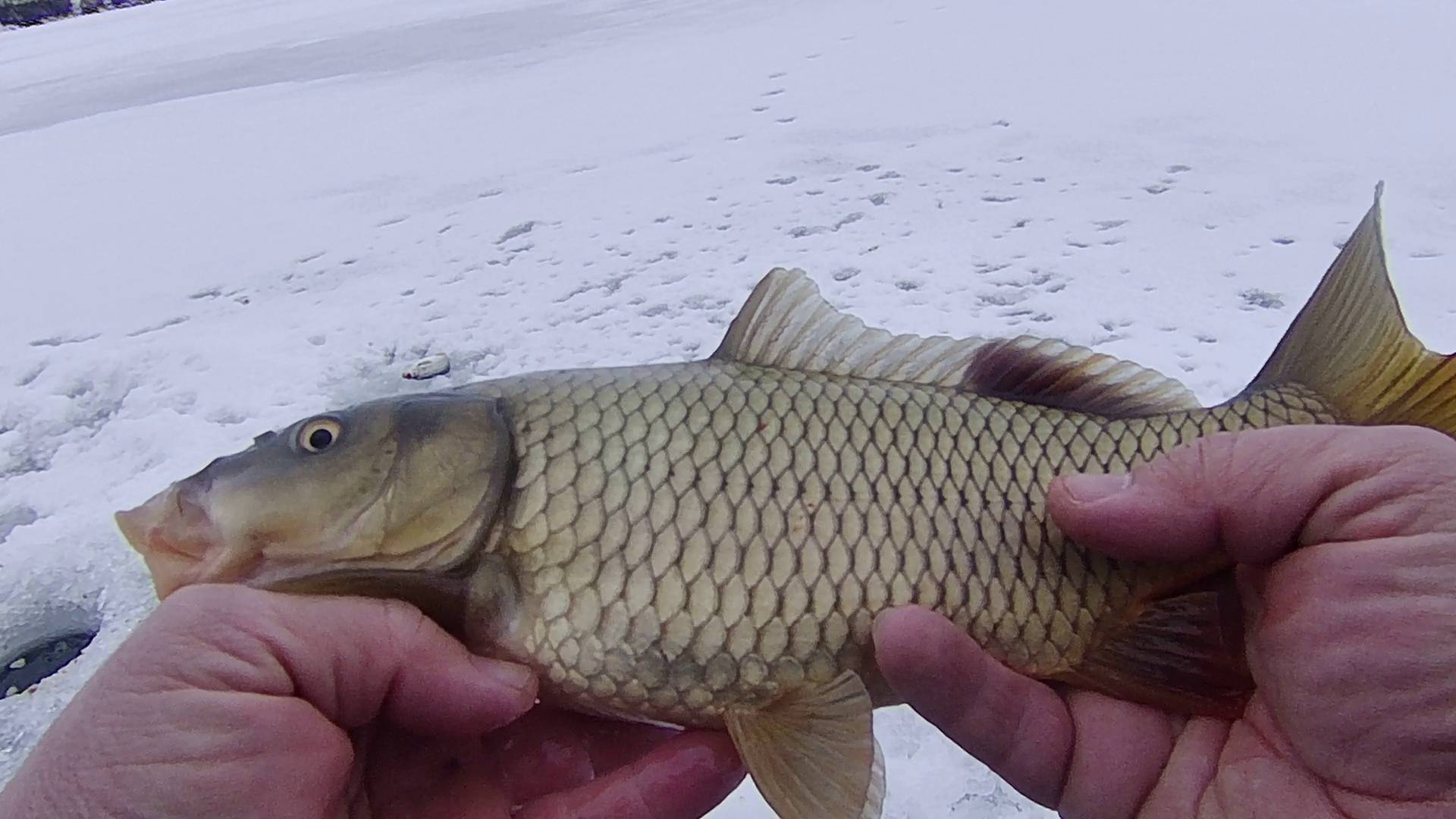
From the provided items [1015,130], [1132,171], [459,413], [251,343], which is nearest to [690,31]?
[1015,130]

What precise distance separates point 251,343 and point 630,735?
251 centimetres

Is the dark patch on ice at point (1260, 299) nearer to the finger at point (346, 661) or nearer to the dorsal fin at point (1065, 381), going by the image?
the dorsal fin at point (1065, 381)

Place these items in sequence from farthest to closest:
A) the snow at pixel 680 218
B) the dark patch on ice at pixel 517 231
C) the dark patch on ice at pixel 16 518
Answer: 1. the dark patch on ice at pixel 517 231
2. the snow at pixel 680 218
3. the dark patch on ice at pixel 16 518

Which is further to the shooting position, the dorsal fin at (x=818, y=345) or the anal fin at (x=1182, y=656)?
the dorsal fin at (x=818, y=345)

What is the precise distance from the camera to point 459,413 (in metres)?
1.37

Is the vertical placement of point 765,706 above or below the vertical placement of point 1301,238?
above

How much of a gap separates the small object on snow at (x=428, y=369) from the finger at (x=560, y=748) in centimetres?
→ 182

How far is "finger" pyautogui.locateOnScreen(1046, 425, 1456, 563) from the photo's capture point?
1.17 m

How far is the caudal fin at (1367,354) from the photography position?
136cm

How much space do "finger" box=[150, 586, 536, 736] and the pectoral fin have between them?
0.30m

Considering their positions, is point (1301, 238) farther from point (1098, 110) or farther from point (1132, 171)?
point (1098, 110)

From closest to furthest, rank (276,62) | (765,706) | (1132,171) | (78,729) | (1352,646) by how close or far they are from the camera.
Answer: (78,729), (1352,646), (765,706), (1132,171), (276,62)

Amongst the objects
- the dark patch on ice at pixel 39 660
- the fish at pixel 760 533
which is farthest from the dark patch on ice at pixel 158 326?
the fish at pixel 760 533

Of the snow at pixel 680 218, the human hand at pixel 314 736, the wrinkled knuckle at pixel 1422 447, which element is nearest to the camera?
the human hand at pixel 314 736
